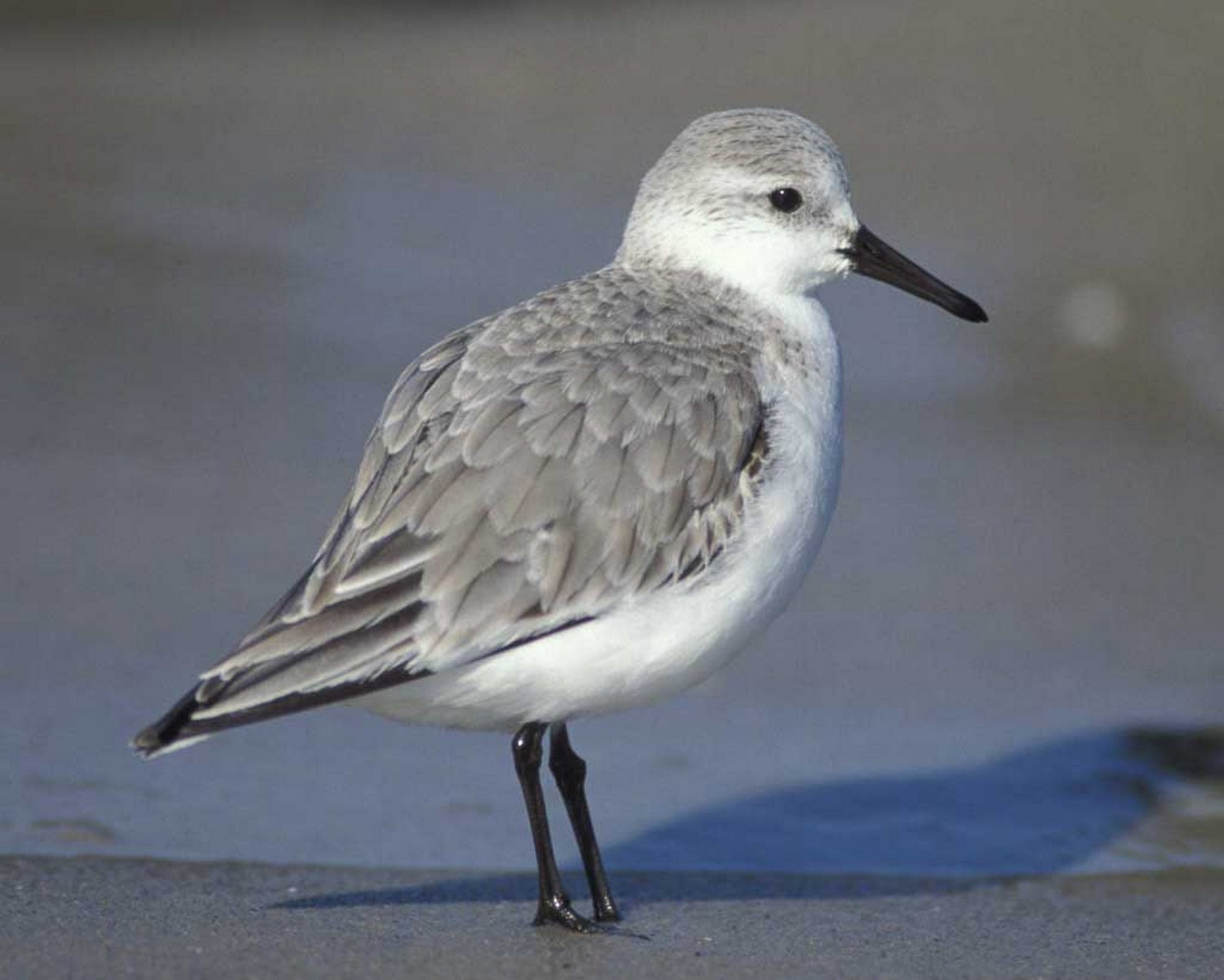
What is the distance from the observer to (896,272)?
5.66 meters

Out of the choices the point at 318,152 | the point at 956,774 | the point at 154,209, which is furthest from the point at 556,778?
the point at 318,152

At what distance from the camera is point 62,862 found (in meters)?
5.08

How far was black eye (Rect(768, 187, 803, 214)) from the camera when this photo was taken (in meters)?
5.45

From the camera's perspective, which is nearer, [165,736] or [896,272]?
[165,736]

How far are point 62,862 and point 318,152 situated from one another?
657 centimetres

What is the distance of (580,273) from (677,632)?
5.09 metres

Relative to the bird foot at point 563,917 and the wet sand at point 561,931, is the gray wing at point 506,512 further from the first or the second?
the bird foot at point 563,917

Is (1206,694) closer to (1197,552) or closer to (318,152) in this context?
(1197,552)

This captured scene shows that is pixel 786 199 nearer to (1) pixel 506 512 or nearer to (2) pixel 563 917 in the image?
(1) pixel 506 512

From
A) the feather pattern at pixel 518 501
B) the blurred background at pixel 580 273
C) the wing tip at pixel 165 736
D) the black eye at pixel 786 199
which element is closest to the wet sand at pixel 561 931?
the blurred background at pixel 580 273

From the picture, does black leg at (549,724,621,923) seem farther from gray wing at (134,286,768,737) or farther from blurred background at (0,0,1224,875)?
gray wing at (134,286,768,737)

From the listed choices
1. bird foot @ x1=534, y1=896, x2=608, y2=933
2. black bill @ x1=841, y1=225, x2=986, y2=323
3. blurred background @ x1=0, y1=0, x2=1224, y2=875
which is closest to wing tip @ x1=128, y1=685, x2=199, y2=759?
bird foot @ x1=534, y1=896, x2=608, y2=933

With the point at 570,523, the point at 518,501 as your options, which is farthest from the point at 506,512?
the point at 570,523

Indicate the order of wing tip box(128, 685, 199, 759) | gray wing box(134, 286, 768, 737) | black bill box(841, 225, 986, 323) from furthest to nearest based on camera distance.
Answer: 1. black bill box(841, 225, 986, 323)
2. gray wing box(134, 286, 768, 737)
3. wing tip box(128, 685, 199, 759)
